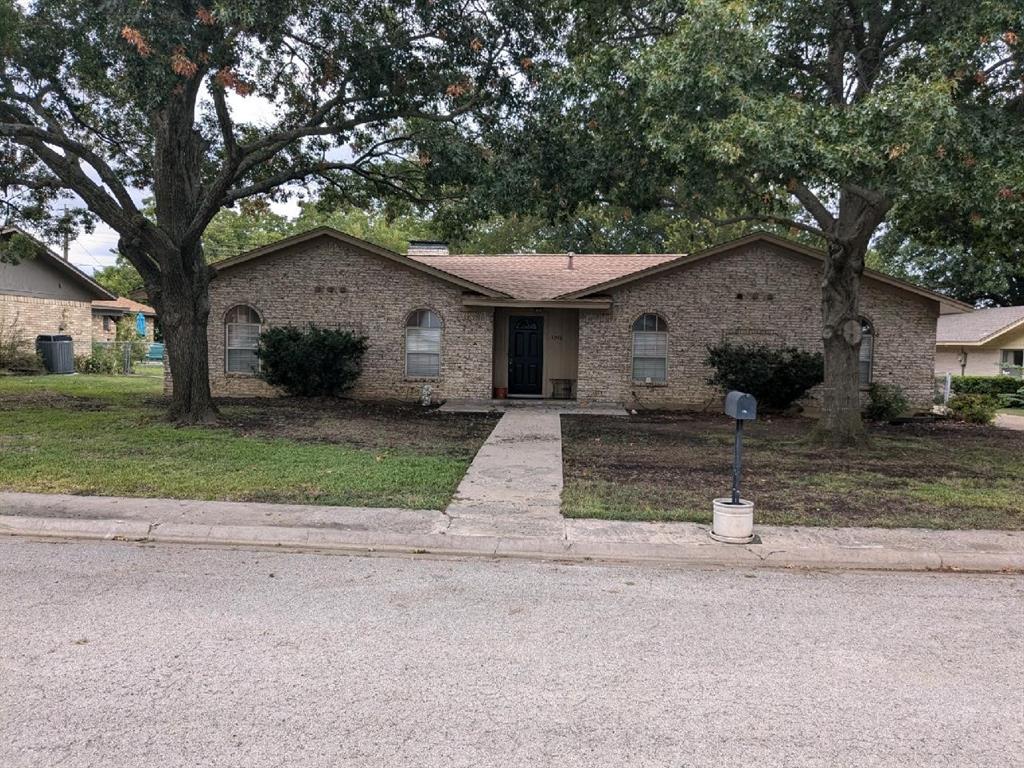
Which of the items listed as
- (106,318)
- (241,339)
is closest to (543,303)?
(241,339)

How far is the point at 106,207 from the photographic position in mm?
11367

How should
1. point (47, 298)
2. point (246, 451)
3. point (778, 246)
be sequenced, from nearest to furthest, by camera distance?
point (246, 451) < point (778, 246) < point (47, 298)

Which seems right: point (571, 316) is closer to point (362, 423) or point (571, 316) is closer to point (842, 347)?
point (362, 423)

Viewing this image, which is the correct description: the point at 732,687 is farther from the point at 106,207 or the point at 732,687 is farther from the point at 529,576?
the point at 106,207

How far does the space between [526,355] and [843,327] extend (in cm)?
851

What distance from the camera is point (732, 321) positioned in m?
16.4

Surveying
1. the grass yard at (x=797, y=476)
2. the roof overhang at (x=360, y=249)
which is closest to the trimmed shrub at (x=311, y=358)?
the roof overhang at (x=360, y=249)

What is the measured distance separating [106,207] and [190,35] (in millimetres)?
3718

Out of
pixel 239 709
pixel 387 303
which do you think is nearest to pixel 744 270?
pixel 387 303

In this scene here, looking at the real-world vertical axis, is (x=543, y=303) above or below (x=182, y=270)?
below

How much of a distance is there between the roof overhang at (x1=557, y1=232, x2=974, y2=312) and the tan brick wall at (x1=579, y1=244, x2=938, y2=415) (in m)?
0.23

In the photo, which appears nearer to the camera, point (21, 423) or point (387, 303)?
point (21, 423)

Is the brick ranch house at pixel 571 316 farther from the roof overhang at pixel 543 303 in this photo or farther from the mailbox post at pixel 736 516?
the mailbox post at pixel 736 516

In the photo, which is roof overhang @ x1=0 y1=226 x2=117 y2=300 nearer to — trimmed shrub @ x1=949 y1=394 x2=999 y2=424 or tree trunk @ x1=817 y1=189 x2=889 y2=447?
tree trunk @ x1=817 y1=189 x2=889 y2=447
